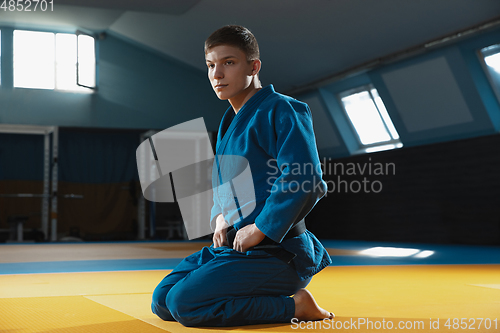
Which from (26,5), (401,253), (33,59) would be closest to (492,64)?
(401,253)

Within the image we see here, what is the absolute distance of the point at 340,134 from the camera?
9406 millimetres

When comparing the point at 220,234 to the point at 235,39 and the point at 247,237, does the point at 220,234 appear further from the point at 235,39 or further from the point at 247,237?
the point at 235,39

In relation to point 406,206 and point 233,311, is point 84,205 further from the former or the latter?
point 233,311

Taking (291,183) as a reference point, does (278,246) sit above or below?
below

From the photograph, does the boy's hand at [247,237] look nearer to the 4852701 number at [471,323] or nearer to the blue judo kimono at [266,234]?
the blue judo kimono at [266,234]

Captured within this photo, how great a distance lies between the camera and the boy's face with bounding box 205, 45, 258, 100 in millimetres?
1604

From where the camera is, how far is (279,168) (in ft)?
4.99

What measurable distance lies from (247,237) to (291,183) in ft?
0.65

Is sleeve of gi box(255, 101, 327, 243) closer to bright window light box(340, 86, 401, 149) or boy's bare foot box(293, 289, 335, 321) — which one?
boy's bare foot box(293, 289, 335, 321)

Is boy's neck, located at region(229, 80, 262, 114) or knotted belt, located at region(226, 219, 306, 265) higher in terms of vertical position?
boy's neck, located at region(229, 80, 262, 114)

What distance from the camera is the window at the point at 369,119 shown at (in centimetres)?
867

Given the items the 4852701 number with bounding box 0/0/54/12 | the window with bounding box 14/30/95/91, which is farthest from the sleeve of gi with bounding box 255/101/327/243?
the window with bounding box 14/30/95/91

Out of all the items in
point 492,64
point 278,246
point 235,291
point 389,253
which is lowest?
point 389,253

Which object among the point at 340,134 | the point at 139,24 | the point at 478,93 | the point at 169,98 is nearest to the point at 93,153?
the point at 169,98
